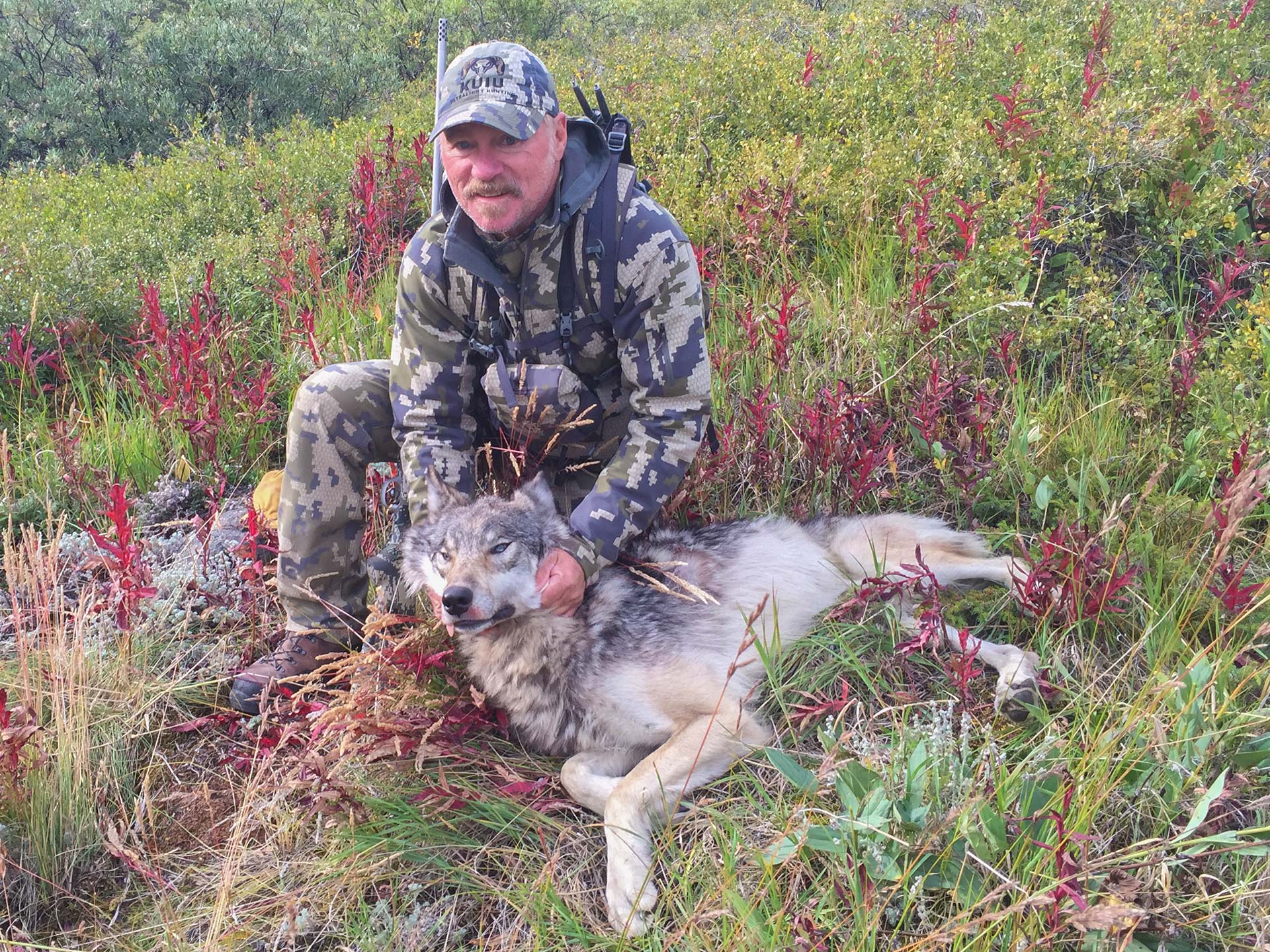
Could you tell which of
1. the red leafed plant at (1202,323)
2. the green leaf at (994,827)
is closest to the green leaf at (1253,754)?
the green leaf at (994,827)

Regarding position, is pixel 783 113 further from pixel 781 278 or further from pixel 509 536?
pixel 509 536

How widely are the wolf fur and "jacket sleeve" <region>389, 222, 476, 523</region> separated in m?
0.31

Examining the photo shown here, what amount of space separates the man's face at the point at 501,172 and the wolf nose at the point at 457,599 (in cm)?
158

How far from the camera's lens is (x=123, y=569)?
357cm

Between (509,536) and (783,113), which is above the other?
(783,113)

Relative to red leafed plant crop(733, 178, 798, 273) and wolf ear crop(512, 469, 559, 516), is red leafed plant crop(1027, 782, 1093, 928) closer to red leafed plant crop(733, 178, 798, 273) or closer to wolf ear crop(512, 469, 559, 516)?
wolf ear crop(512, 469, 559, 516)

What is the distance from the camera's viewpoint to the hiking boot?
3.81 m

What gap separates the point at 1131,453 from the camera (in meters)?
4.00

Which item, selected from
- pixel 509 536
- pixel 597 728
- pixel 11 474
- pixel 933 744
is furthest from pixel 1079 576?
pixel 11 474

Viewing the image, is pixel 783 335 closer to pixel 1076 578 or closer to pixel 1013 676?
pixel 1076 578

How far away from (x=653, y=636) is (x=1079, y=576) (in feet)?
5.42

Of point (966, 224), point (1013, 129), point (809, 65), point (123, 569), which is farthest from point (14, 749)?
point (809, 65)

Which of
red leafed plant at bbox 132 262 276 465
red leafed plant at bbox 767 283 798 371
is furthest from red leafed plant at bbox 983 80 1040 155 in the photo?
red leafed plant at bbox 132 262 276 465

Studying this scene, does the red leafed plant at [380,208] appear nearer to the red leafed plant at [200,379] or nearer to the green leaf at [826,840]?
the red leafed plant at [200,379]
